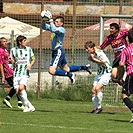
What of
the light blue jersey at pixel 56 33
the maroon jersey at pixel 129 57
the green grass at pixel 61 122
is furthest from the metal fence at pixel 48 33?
the maroon jersey at pixel 129 57

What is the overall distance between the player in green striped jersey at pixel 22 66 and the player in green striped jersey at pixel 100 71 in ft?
4.67

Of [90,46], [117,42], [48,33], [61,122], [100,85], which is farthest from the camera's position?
[48,33]

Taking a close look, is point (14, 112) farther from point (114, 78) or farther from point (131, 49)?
point (131, 49)

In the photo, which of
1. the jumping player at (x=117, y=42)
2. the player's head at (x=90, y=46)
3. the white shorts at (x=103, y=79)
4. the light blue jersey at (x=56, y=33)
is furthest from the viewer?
the light blue jersey at (x=56, y=33)

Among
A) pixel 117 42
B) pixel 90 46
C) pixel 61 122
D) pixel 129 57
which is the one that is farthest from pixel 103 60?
pixel 61 122

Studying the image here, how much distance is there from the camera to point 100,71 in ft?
55.7

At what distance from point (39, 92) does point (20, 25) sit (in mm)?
2629

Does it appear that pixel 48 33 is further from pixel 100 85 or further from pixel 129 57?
pixel 129 57

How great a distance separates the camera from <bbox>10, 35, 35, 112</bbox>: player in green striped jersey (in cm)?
1664

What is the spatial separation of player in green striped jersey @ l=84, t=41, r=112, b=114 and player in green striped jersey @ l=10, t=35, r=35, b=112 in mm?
1423

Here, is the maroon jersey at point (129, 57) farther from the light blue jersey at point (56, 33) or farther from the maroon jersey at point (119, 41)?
the light blue jersey at point (56, 33)

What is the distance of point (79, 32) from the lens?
81.6 ft

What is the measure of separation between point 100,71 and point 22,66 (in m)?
1.85

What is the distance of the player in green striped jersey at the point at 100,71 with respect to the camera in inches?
653
